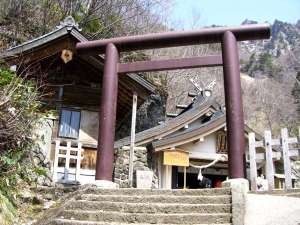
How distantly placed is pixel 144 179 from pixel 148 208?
6.90m

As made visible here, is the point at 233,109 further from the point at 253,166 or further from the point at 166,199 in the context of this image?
the point at 166,199

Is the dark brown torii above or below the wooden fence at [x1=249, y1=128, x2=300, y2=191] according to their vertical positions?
above

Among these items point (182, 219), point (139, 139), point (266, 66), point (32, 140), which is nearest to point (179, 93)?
point (139, 139)

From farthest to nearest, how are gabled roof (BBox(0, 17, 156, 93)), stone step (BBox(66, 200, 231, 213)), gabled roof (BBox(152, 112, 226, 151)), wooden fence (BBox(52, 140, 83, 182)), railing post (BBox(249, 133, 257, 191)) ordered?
gabled roof (BBox(152, 112, 226, 151)) < wooden fence (BBox(52, 140, 83, 182)) < gabled roof (BBox(0, 17, 156, 93)) < railing post (BBox(249, 133, 257, 191)) < stone step (BBox(66, 200, 231, 213))

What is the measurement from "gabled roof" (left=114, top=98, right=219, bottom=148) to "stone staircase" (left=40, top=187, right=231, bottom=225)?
6747 mm

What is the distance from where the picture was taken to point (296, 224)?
543cm

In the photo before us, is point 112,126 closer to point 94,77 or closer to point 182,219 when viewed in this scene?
point 182,219

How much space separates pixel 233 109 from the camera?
8.17 m

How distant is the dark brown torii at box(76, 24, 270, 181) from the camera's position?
8.05 meters

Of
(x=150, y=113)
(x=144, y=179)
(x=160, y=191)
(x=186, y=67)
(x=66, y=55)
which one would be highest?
(x=66, y=55)

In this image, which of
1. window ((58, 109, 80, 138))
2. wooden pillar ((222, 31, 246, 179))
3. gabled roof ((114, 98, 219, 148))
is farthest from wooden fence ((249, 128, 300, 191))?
window ((58, 109, 80, 138))

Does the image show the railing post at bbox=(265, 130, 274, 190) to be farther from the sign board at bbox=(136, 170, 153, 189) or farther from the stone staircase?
the sign board at bbox=(136, 170, 153, 189)

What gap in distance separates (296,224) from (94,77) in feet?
31.6

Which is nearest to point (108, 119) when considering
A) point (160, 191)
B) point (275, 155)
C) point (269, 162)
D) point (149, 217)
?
point (160, 191)
